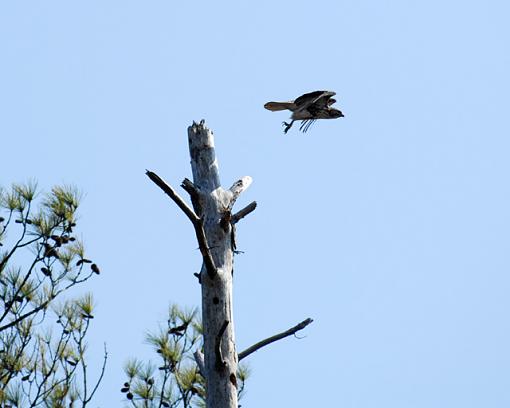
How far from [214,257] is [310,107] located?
85 centimetres

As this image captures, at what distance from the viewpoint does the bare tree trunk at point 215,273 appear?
4.89m

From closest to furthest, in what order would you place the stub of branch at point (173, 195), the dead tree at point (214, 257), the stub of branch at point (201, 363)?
the stub of branch at point (173, 195), the dead tree at point (214, 257), the stub of branch at point (201, 363)

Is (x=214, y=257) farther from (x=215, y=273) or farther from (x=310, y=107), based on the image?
(x=310, y=107)

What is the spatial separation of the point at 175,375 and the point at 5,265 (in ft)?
5.03

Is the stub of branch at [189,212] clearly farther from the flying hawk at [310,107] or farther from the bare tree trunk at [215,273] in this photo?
the flying hawk at [310,107]

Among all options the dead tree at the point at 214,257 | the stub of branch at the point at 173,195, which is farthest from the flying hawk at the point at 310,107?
the stub of branch at the point at 173,195

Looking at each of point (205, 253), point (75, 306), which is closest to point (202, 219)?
point (205, 253)

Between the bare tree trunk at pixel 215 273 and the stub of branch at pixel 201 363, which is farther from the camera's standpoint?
the stub of branch at pixel 201 363

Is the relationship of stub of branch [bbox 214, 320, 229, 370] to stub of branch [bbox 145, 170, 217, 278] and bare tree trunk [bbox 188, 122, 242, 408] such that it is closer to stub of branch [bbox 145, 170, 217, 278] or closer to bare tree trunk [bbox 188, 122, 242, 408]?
bare tree trunk [bbox 188, 122, 242, 408]

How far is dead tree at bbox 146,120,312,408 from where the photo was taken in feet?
16.0

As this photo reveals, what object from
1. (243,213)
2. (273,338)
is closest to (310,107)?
(243,213)

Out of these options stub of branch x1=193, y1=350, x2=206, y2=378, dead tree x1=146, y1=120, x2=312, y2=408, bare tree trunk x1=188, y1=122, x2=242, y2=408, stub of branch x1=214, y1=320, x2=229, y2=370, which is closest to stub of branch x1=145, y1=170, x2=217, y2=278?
dead tree x1=146, y1=120, x2=312, y2=408

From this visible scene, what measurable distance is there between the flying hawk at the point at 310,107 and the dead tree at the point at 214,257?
14.2 inches

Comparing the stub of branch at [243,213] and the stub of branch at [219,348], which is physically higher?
the stub of branch at [243,213]
